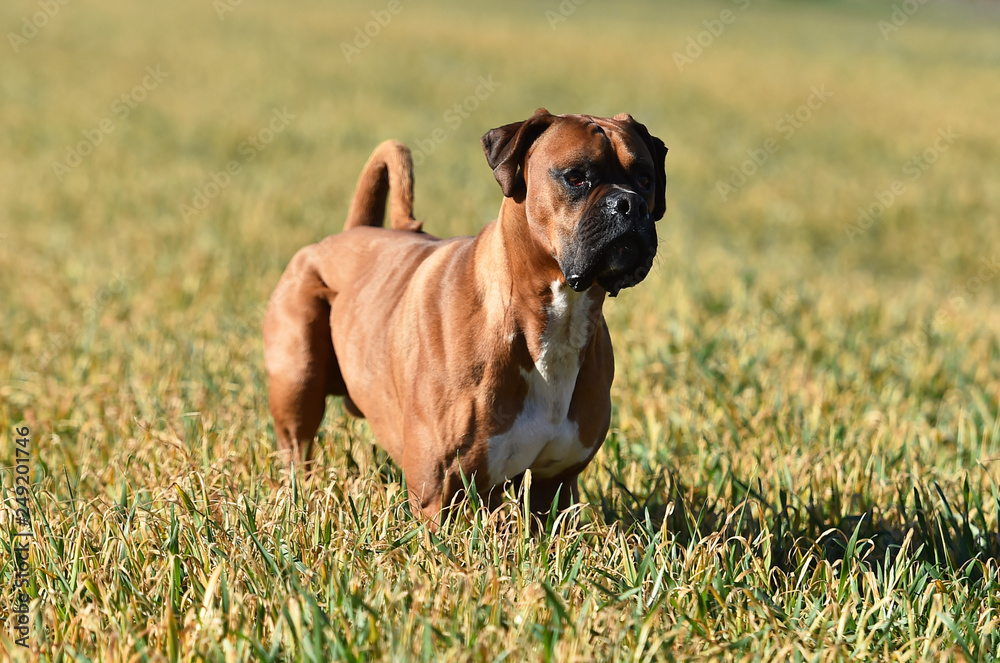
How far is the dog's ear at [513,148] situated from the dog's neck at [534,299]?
0.07 metres

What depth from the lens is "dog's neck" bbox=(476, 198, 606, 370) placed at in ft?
10.0

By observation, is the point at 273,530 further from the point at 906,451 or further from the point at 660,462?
the point at 906,451

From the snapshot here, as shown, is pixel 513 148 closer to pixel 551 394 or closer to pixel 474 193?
pixel 551 394

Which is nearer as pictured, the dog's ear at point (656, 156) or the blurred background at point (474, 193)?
the dog's ear at point (656, 156)

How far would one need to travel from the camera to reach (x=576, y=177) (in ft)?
9.59

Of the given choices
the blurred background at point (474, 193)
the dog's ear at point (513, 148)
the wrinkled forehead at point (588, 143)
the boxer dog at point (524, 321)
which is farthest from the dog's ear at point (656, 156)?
the blurred background at point (474, 193)

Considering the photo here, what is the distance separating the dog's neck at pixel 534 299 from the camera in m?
3.06

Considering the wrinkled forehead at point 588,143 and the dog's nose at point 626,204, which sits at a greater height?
the wrinkled forehead at point 588,143

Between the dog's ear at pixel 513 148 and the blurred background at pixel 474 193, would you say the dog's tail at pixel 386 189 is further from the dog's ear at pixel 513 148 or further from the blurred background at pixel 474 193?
the dog's ear at pixel 513 148

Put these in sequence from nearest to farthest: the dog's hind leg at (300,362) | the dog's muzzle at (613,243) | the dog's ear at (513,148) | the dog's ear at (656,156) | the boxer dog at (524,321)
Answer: the dog's muzzle at (613,243), the boxer dog at (524,321), the dog's ear at (513,148), the dog's ear at (656,156), the dog's hind leg at (300,362)

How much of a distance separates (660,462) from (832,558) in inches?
32.8

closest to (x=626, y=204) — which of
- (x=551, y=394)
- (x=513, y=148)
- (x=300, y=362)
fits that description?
(x=513, y=148)

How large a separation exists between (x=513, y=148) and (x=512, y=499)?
1064 millimetres

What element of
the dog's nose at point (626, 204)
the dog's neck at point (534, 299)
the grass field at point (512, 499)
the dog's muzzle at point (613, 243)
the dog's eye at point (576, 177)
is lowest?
the grass field at point (512, 499)
